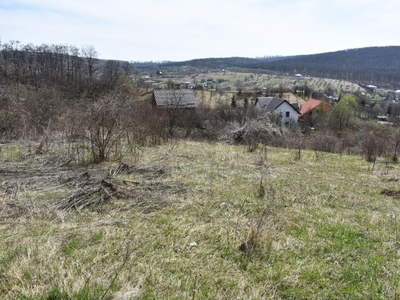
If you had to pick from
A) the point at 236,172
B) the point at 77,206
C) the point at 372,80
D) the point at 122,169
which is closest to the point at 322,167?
the point at 236,172

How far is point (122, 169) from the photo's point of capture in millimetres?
6324

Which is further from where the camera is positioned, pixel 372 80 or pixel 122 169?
pixel 372 80

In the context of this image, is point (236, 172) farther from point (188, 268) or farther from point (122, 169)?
point (188, 268)

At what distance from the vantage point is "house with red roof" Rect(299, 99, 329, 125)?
43.1 meters

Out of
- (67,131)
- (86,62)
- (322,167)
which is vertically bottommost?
(322,167)

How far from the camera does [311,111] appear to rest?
154ft

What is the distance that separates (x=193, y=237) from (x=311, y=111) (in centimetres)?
4743

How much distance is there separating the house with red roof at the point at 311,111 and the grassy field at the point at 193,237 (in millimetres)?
38921

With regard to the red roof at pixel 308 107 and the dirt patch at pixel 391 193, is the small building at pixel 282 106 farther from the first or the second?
the dirt patch at pixel 391 193

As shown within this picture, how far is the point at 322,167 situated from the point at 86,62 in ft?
167

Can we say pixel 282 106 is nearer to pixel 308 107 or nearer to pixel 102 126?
pixel 308 107

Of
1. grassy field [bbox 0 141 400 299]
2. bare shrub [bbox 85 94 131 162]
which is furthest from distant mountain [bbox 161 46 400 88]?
grassy field [bbox 0 141 400 299]

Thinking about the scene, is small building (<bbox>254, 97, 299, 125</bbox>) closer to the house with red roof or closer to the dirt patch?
the house with red roof

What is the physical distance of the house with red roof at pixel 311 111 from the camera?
43094 mm
